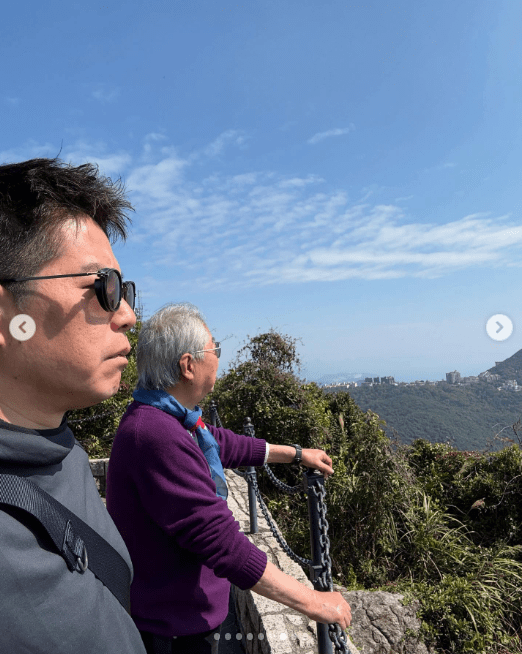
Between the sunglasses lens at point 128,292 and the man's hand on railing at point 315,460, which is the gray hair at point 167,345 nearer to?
the sunglasses lens at point 128,292

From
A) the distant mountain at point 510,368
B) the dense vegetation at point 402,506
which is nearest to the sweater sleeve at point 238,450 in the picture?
the dense vegetation at point 402,506

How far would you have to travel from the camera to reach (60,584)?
750 mm

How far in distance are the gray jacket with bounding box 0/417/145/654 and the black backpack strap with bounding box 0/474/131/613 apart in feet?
0.06

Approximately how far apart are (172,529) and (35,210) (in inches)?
47.5

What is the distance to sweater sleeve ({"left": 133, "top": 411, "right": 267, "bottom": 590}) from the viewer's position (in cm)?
156

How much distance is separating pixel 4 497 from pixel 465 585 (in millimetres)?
4699

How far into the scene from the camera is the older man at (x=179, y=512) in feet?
5.17

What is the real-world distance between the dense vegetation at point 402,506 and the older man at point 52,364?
3.87 metres

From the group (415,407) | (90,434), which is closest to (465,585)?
(90,434)

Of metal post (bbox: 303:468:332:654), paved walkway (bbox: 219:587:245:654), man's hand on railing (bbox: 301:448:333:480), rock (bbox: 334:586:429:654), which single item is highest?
man's hand on railing (bbox: 301:448:333:480)

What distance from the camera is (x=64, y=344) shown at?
2.76 feet

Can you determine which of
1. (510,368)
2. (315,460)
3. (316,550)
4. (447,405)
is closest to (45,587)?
(316,550)

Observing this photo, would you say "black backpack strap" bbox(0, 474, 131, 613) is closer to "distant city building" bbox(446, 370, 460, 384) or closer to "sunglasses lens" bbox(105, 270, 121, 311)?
"sunglasses lens" bbox(105, 270, 121, 311)

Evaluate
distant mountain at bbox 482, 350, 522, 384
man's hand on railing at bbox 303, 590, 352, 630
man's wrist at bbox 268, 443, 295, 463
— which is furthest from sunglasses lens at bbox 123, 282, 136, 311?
distant mountain at bbox 482, 350, 522, 384
